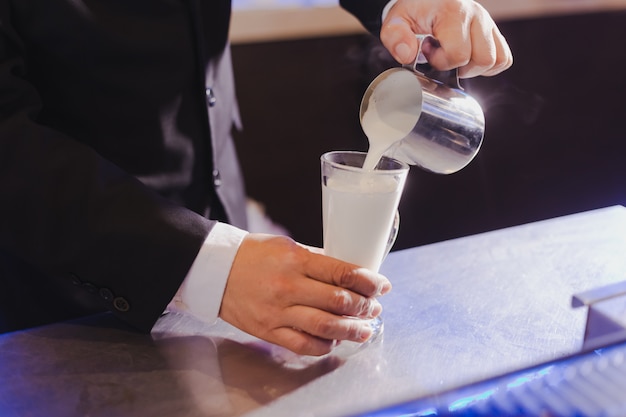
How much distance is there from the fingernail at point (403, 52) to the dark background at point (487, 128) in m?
1.64

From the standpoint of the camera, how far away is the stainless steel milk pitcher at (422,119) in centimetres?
89

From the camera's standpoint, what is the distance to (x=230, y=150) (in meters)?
1.49

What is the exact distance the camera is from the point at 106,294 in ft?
2.88

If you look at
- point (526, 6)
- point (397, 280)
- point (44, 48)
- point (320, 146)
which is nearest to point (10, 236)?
point (44, 48)

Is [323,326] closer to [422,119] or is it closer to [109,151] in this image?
[422,119]

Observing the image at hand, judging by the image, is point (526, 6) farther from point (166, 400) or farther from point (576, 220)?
point (166, 400)

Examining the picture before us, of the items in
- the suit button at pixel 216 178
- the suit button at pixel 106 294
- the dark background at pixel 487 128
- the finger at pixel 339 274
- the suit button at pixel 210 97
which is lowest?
the dark background at pixel 487 128

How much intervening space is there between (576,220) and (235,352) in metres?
0.81

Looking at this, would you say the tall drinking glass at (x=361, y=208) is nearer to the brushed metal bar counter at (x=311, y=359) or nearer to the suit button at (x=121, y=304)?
the brushed metal bar counter at (x=311, y=359)

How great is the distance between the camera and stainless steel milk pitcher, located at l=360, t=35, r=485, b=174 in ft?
2.93

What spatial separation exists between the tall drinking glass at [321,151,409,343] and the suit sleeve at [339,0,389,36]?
586 mm

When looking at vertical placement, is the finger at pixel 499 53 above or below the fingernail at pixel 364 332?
above

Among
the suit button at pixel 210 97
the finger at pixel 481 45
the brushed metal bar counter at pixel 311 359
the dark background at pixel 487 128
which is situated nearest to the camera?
the brushed metal bar counter at pixel 311 359

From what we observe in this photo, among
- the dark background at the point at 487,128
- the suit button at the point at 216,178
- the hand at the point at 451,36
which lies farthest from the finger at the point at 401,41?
the dark background at the point at 487,128
